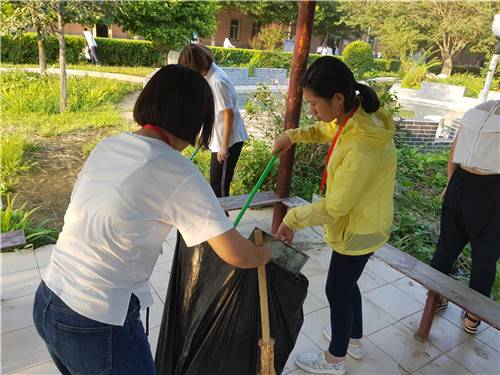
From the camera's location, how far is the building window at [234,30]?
29.3 meters

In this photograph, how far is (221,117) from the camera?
3.07 meters

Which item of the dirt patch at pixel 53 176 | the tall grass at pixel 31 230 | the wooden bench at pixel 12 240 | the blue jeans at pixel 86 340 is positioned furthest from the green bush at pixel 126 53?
the blue jeans at pixel 86 340

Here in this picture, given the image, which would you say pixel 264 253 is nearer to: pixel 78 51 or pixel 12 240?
pixel 12 240

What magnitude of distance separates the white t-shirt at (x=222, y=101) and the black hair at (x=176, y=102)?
1.85 m

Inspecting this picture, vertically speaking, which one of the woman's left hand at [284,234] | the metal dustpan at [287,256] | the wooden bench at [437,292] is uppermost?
the woman's left hand at [284,234]

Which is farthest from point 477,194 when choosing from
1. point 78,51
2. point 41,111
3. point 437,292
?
point 78,51

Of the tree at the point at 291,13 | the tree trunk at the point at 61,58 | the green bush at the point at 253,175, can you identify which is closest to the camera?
the green bush at the point at 253,175

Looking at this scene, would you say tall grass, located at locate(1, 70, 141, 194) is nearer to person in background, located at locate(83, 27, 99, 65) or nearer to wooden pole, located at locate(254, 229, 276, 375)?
wooden pole, located at locate(254, 229, 276, 375)

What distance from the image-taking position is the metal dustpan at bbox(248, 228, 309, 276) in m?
1.55

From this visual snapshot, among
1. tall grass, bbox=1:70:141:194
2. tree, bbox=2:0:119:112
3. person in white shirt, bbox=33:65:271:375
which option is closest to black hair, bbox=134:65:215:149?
person in white shirt, bbox=33:65:271:375

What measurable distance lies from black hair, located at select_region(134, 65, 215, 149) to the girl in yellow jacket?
2.03 feet

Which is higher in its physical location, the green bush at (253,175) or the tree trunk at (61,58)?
the tree trunk at (61,58)

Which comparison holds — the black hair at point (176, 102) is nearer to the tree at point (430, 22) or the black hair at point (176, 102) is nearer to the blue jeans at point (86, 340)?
the blue jeans at point (86, 340)

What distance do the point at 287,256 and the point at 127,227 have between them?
0.79 metres
